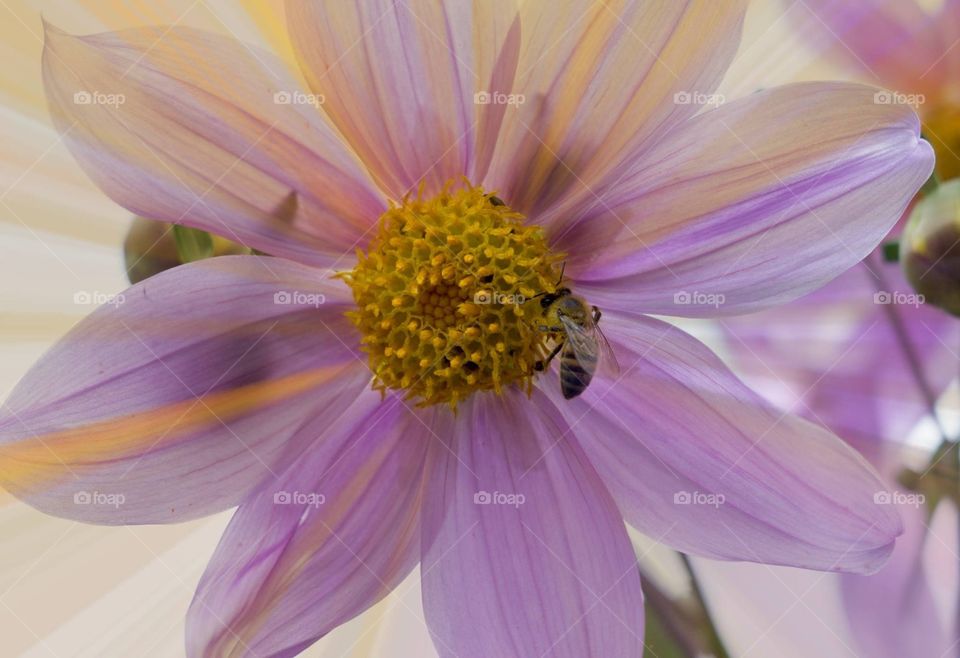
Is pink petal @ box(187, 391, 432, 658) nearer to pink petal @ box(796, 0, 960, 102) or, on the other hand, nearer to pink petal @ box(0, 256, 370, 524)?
pink petal @ box(0, 256, 370, 524)

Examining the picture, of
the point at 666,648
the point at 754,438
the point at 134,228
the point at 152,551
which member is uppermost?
the point at 134,228

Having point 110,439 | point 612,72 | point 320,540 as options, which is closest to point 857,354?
point 612,72

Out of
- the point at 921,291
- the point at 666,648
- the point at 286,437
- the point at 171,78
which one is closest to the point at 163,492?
the point at 286,437

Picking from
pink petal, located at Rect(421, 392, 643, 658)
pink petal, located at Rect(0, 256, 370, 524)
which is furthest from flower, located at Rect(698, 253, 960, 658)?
pink petal, located at Rect(0, 256, 370, 524)

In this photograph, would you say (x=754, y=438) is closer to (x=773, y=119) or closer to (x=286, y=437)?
(x=773, y=119)

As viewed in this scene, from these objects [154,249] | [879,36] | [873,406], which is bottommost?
[873,406]

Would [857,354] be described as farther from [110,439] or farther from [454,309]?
[110,439]
